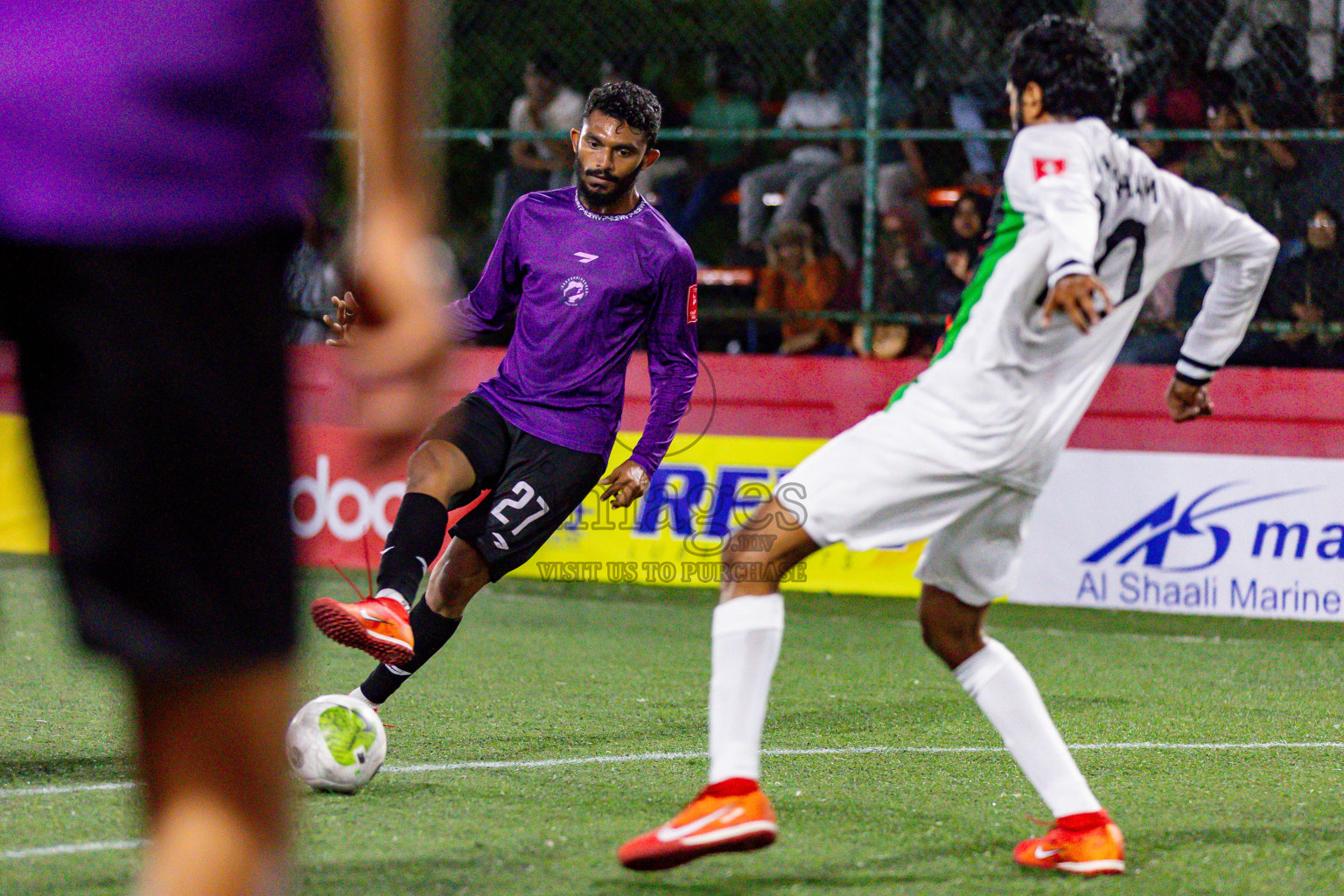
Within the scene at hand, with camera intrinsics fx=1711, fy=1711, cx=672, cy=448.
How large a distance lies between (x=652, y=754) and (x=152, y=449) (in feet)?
12.8

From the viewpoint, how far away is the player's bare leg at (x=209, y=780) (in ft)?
5.04

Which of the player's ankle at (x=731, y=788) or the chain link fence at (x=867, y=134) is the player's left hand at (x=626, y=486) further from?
the chain link fence at (x=867, y=134)

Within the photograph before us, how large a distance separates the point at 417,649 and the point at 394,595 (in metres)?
0.43

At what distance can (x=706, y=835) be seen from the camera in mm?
3473

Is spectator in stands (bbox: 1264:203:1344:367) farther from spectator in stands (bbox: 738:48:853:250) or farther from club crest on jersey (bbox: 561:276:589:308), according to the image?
club crest on jersey (bbox: 561:276:589:308)

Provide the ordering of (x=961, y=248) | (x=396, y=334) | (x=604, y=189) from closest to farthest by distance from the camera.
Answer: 1. (x=396, y=334)
2. (x=604, y=189)
3. (x=961, y=248)

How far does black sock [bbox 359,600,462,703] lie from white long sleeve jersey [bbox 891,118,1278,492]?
1.83 m

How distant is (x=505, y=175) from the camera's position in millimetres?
12578

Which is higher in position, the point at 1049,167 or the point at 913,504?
the point at 1049,167

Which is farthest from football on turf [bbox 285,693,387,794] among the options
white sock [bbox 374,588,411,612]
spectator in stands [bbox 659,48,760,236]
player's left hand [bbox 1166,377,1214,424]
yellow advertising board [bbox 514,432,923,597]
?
spectator in stands [bbox 659,48,760,236]

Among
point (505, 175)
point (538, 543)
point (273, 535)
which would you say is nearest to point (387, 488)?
point (505, 175)

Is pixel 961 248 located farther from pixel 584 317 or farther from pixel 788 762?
pixel 788 762

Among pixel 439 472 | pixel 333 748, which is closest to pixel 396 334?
pixel 333 748

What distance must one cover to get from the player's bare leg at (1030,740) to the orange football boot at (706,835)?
625 millimetres
